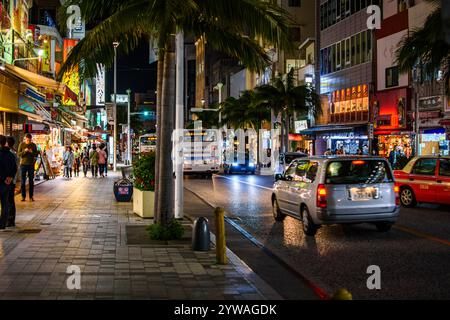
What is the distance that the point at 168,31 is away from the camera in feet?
38.4

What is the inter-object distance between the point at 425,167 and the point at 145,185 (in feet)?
28.3

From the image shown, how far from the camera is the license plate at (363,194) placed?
12.9 m

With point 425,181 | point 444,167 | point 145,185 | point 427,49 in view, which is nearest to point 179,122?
point 145,185

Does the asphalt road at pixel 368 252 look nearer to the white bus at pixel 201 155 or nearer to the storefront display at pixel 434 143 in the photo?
the storefront display at pixel 434 143

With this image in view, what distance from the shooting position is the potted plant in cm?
1597

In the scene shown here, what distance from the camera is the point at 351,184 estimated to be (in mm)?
13008

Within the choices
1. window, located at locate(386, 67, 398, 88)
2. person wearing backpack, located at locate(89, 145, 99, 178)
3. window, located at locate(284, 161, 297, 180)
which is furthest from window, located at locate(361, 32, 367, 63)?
window, located at locate(284, 161, 297, 180)

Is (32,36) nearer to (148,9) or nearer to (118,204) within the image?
(118,204)

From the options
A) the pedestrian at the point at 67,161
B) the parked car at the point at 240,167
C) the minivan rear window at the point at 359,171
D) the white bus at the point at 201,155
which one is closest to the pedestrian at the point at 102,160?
the pedestrian at the point at 67,161

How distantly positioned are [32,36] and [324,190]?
821 inches

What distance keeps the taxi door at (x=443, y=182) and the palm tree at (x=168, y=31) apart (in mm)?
7901

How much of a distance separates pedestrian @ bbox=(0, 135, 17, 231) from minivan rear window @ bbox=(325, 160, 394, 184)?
649 cm
